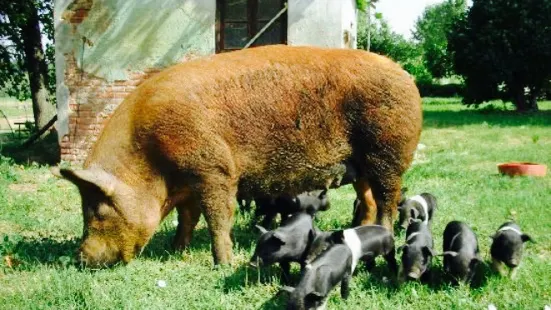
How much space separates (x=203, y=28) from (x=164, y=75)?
5.61 metres

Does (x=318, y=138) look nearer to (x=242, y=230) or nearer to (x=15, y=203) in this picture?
(x=242, y=230)

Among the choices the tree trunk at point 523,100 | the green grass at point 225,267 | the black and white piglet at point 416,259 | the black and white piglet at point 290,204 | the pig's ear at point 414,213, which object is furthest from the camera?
the tree trunk at point 523,100

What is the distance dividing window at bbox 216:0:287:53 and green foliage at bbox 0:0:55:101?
5.21 metres

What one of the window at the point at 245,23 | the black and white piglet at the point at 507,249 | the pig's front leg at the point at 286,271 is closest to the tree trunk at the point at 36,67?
the window at the point at 245,23

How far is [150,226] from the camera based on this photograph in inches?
193

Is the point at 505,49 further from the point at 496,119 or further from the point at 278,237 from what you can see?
the point at 278,237

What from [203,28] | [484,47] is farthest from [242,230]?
[484,47]

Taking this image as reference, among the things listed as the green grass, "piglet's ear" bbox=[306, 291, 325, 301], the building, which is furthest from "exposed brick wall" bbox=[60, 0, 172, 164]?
"piglet's ear" bbox=[306, 291, 325, 301]

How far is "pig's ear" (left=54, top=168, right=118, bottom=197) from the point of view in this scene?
4570 millimetres

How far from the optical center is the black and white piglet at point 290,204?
6.05 metres

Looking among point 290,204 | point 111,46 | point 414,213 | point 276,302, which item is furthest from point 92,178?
point 111,46

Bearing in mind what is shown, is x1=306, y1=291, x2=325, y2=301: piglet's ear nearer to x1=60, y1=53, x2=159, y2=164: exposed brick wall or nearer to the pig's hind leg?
the pig's hind leg

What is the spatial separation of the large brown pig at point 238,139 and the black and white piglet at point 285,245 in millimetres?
620

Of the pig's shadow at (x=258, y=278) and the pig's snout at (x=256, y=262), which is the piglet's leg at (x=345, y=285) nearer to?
the pig's shadow at (x=258, y=278)
